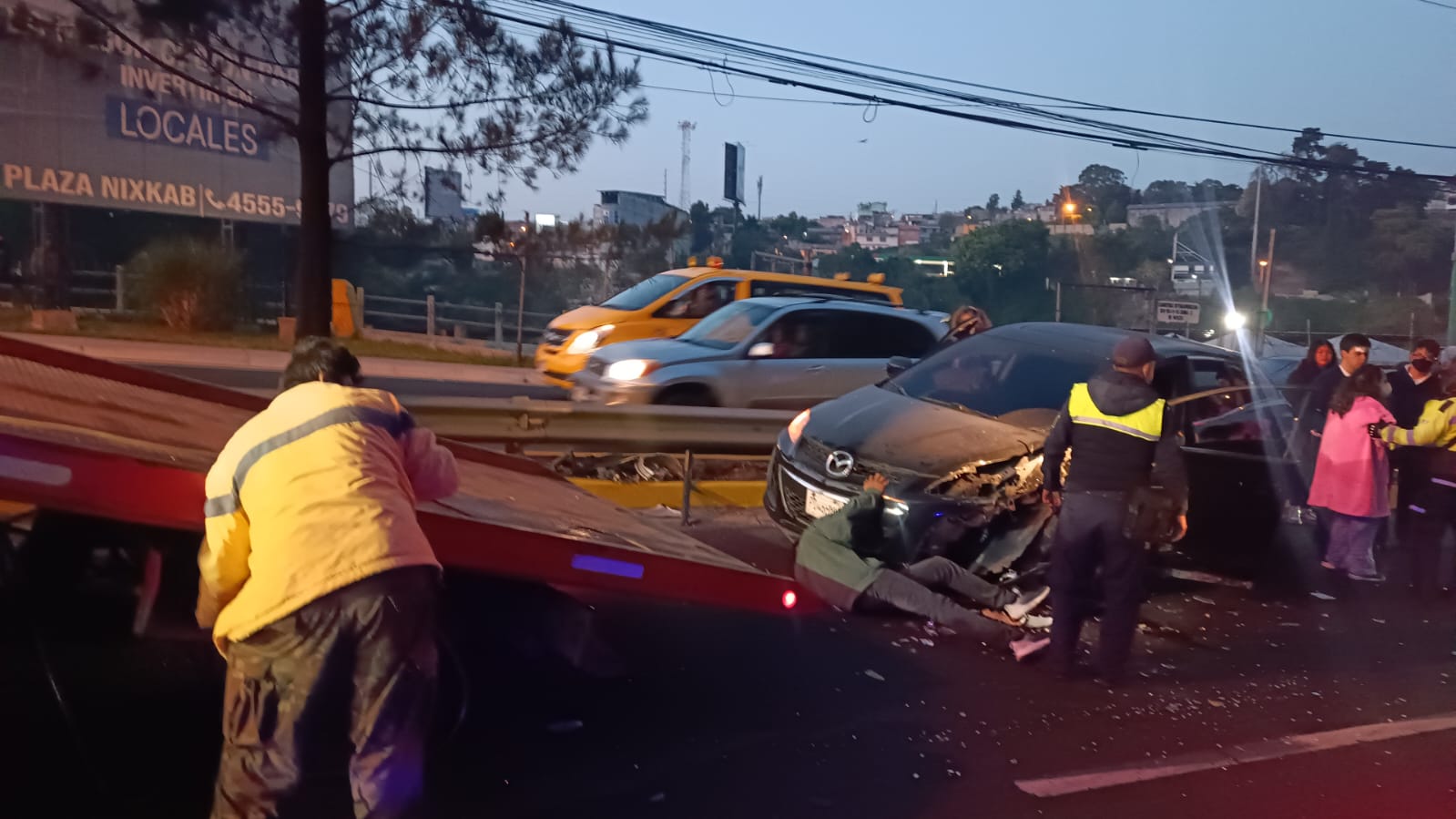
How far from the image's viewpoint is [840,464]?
21.8 ft

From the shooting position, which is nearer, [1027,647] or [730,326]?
[1027,647]

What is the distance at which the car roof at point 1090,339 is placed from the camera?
7523 mm

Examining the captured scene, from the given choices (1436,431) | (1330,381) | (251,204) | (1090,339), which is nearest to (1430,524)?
(1436,431)

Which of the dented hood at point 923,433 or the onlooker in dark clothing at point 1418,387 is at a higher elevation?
the onlooker in dark clothing at point 1418,387

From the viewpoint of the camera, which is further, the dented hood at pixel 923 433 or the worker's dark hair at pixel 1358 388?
the worker's dark hair at pixel 1358 388

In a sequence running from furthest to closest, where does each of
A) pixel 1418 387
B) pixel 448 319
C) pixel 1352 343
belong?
pixel 448 319
pixel 1418 387
pixel 1352 343

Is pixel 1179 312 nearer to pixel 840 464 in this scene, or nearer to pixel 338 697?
pixel 840 464

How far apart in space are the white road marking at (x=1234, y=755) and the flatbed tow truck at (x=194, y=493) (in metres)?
1.23

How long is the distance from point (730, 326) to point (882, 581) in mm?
6050

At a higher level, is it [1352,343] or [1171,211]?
[1171,211]

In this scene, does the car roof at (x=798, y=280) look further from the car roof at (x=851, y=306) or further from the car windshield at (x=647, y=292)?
the car roof at (x=851, y=306)

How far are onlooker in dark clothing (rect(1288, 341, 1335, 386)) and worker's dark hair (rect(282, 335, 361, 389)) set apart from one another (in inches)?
352

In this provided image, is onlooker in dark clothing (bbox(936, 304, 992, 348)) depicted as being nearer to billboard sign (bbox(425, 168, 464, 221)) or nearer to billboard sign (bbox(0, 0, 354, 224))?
billboard sign (bbox(425, 168, 464, 221))

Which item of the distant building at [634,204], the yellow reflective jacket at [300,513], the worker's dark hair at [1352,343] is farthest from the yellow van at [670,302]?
the distant building at [634,204]
